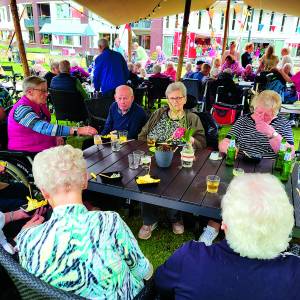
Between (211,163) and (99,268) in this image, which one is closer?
(99,268)

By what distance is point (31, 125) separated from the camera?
8.70 ft

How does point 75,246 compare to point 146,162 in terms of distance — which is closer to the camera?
point 75,246

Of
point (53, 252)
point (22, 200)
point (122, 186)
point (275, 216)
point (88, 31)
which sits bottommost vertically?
point (22, 200)

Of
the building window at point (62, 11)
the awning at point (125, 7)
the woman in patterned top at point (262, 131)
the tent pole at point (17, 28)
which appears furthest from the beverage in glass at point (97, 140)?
the building window at point (62, 11)

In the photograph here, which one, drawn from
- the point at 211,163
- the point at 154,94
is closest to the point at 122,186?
the point at 211,163

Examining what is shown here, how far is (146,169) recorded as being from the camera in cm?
215

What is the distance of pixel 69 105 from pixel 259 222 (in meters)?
4.53

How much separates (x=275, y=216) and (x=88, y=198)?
207 cm

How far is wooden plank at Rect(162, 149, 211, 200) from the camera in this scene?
1816 mm

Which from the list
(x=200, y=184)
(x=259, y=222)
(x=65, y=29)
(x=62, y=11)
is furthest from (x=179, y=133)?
(x=62, y=11)

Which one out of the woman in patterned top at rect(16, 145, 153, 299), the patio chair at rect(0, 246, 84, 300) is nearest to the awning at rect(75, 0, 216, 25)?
the woman in patterned top at rect(16, 145, 153, 299)

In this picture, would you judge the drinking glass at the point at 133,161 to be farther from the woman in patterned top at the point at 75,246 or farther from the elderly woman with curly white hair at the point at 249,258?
the elderly woman with curly white hair at the point at 249,258

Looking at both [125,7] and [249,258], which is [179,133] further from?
[125,7]

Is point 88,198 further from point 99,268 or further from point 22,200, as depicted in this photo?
point 99,268
